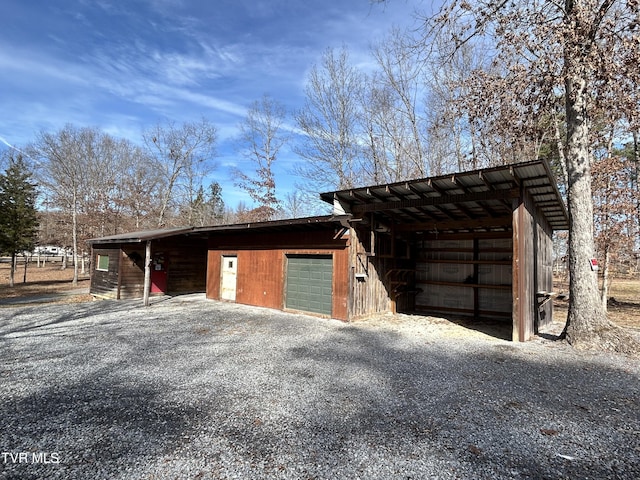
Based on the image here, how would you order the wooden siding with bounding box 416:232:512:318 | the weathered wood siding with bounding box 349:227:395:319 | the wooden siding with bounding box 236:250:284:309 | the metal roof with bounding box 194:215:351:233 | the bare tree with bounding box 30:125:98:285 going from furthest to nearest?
the bare tree with bounding box 30:125:98:285 → the wooden siding with bounding box 236:250:284:309 → the wooden siding with bounding box 416:232:512:318 → the weathered wood siding with bounding box 349:227:395:319 → the metal roof with bounding box 194:215:351:233

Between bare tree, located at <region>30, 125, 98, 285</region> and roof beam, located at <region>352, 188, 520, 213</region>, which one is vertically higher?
bare tree, located at <region>30, 125, 98, 285</region>

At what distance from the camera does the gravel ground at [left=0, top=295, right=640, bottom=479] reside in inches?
93.0

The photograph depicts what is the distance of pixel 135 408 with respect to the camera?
3221 millimetres

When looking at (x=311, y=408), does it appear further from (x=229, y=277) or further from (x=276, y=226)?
(x=229, y=277)

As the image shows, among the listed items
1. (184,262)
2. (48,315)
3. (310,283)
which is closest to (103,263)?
(184,262)

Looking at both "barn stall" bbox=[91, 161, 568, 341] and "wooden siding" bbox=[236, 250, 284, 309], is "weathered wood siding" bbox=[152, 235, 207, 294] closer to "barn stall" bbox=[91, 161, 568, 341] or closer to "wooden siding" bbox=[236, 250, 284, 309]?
"barn stall" bbox=[91, 161, 568, 341]

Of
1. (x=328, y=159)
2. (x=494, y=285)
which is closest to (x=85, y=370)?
(x=494, y=285)

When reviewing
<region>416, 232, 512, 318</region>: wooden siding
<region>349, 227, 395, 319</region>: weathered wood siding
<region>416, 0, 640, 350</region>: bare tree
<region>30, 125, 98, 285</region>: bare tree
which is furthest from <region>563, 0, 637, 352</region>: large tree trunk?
<region>30, 125, 98, 285</region>: bare tree

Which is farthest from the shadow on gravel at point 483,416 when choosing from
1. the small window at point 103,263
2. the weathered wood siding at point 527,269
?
the small window at point 103,263

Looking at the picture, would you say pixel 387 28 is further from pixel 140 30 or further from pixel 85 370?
pixel 85 370

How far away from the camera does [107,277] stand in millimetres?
12609

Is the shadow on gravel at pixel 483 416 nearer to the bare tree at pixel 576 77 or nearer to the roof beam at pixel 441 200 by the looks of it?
the bare tree at pixel 576 77

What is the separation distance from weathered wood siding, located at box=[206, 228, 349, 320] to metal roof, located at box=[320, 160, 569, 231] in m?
1.27

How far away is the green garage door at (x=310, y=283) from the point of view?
8656 millimetres
